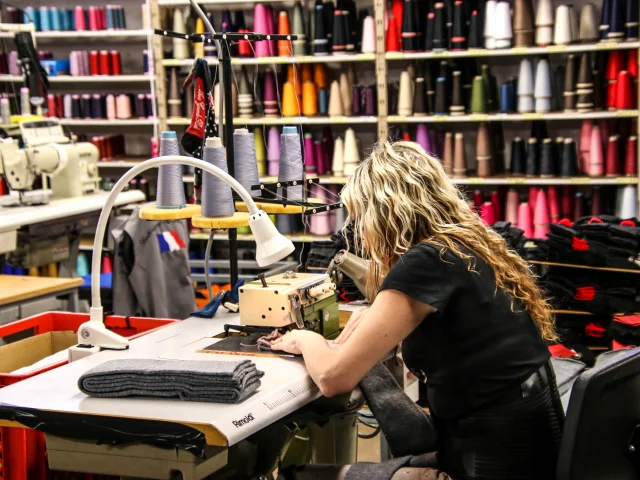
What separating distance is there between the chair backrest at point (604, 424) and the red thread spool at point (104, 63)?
560 centimetres

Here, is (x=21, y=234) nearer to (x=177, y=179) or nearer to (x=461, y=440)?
(x=177, y=179)

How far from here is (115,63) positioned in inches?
273

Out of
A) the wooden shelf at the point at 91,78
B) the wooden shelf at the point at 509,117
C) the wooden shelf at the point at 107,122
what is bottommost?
the wooden shelf at the point at 509,117

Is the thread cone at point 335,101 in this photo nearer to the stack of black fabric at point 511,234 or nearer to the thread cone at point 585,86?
the thread cone at point 585,86

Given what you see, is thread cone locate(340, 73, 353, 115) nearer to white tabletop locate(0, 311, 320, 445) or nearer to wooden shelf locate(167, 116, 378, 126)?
wooden shelf locate(167, 116, 378, 126)

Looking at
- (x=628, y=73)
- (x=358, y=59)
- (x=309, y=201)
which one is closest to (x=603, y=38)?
(x=628, y=73)

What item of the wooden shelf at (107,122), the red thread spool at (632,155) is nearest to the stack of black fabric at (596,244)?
the red thread spool at (632,155)

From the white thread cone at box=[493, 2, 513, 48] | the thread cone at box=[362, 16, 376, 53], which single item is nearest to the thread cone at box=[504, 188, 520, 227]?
the white thread cone at box=[493, 2, 513, 48]

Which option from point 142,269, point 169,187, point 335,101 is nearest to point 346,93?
point 335,101

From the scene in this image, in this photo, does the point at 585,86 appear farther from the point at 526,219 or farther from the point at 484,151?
the point at 526,219

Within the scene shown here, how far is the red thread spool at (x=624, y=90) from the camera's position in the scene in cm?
567

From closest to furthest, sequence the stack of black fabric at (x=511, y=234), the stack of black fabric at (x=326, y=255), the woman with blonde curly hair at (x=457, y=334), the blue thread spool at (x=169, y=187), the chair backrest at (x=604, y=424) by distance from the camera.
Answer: the chair backrest at (x=604, y=424) → the woman with blonde curly hair at (x=457, y=334) → the blue thread spool at (x=169, y=187) → the stack of black fabric at (x=326, y=255) → the stack of black fabric at (x=511, y=234)

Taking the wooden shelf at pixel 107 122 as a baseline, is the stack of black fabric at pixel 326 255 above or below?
below

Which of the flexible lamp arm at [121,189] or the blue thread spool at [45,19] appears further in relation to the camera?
the blue thread spool at [45,19]
